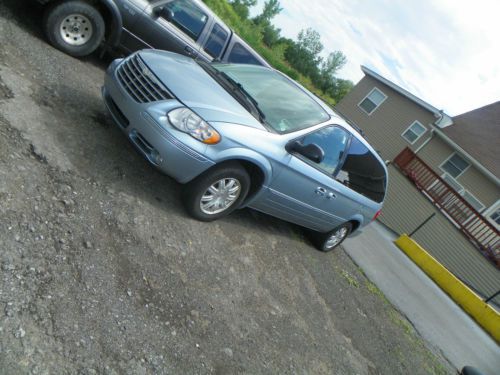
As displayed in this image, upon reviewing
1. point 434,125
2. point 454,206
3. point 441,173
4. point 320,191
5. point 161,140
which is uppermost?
point 434,125

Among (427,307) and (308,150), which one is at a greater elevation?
(308,150)

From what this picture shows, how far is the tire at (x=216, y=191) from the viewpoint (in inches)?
140

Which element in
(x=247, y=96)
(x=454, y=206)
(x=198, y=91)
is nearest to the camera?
(x=198, y=91)

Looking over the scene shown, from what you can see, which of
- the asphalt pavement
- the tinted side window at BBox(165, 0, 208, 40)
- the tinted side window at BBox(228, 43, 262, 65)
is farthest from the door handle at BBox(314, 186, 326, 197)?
the tinted side window at BBox(165, 0, 208, 40)

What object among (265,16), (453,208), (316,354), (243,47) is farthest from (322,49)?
(316,354)

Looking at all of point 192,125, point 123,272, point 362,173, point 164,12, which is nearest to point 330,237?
point 362,173

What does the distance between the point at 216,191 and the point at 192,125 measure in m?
0.80

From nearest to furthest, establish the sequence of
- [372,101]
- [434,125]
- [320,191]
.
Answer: [320,191], [434,125], [372,101]

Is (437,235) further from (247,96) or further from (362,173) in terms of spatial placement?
(247,96)

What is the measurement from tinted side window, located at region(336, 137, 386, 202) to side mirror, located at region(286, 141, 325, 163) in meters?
0.92

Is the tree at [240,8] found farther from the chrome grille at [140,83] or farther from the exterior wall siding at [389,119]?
the chrome grille at [140,83]

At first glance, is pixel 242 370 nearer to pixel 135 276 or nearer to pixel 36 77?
pixel 135 276

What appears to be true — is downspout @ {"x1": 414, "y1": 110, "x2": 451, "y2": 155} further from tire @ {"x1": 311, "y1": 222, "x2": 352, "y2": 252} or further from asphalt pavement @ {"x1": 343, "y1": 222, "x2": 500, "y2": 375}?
tire @ {"x1": 311, "y1": 222, "x2": 352, "y2": 252}

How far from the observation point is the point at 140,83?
11.6 feet
